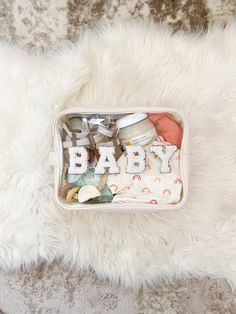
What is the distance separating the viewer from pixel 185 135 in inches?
38.2

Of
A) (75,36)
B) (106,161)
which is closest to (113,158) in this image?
(106,161)

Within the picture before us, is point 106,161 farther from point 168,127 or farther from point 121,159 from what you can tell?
point 168,127

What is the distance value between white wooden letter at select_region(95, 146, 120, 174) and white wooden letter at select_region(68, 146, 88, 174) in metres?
0.03

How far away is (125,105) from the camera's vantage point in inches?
40.2

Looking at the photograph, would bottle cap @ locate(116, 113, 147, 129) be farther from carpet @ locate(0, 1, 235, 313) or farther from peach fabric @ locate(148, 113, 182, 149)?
carpet @ locate(0, 1, 235, 313)

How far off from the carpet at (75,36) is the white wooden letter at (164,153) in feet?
0.98

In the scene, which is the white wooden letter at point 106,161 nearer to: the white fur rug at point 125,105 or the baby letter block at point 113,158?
the baby letter block at point 113,158

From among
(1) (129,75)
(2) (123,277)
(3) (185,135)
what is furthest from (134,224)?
(1) (129,75)

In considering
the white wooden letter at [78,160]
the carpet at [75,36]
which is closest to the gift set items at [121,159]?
the white wooden letter at [78,160]

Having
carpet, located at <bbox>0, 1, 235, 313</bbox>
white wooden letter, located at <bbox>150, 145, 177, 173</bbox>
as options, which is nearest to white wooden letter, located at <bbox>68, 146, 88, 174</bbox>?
white wooden letter, located at <bbox>150, 145, 177, 173</bbox>

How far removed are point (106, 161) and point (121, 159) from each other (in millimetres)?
36

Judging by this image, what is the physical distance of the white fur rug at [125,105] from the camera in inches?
40.1

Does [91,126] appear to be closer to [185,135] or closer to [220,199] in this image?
[185,135]

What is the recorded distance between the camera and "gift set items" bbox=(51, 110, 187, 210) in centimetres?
97
